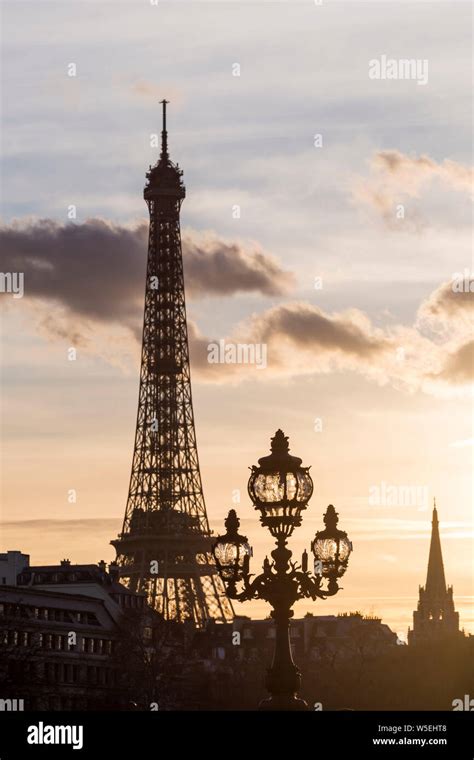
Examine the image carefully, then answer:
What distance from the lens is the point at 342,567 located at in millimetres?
51031

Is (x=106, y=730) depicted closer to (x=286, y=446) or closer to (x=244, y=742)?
(x=244, y=742)

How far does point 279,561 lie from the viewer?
4984cm

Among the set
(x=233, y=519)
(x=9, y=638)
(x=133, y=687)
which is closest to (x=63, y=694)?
(x=133, y=687)

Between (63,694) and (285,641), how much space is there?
15299cm

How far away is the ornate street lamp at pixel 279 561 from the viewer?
49.2 m

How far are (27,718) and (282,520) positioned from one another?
390 inches

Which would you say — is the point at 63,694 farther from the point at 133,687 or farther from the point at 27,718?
the point at 27,718

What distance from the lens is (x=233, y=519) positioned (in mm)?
50969

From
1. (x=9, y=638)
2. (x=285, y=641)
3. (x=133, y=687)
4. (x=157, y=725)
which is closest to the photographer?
(x=157, y=725)

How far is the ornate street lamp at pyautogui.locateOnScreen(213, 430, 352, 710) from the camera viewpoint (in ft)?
162

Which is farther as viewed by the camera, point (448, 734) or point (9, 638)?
point (9, 638)

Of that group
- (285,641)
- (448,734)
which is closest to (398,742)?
(448,734)

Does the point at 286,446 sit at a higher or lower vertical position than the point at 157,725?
higher

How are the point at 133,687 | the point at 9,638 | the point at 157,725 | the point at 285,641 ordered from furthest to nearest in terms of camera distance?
1. the point at 133,687
2. the point at 9,638
3. the point at 285,641
4. the point at 157,725
